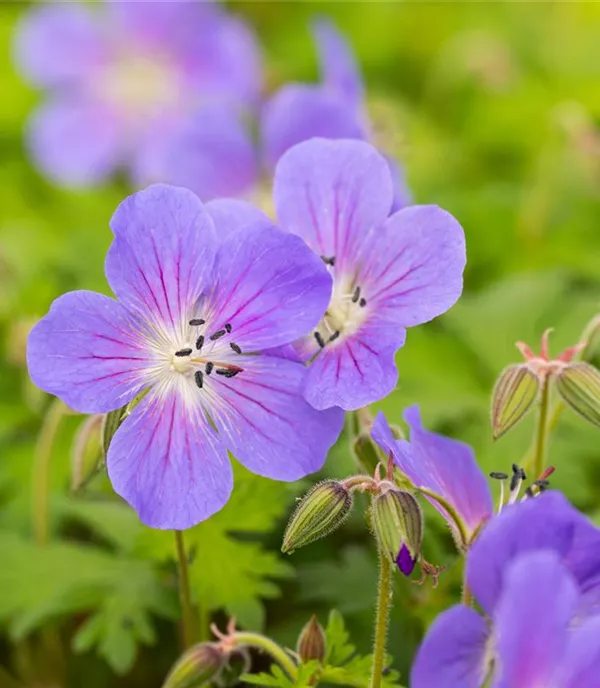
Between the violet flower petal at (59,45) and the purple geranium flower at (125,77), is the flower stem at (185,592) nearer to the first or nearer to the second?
the purple geranium flower at (125,77)

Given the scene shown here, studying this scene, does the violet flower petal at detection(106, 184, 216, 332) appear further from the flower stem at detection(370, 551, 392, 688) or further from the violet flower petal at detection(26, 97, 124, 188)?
the violet flower petal at detection(26, 97, 124, 188)

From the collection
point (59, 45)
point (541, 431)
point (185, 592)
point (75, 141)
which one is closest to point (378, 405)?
point (541, 431)

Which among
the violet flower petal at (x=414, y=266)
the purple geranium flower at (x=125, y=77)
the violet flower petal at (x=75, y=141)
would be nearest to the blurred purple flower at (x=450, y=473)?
the violet flower petal at (x=414, y=266)

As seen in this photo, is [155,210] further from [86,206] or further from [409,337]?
[86,206]

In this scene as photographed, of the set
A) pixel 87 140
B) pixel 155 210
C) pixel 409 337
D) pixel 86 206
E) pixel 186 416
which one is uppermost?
pixel 87 140

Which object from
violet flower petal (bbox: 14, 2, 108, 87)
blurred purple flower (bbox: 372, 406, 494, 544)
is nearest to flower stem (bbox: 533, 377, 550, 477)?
blurred purple flower (bbox: 372, 406, 494, 544)

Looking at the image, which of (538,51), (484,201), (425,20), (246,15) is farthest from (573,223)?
(246,15)
